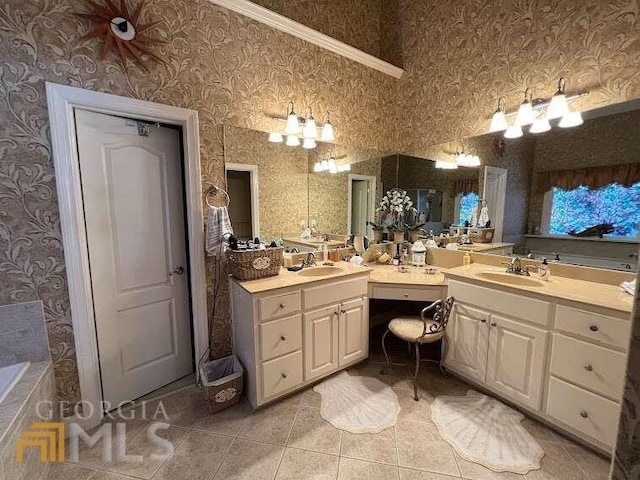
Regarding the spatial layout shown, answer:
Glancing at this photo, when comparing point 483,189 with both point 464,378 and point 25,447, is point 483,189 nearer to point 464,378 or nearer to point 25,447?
point 464,378

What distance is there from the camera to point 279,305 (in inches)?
75.9

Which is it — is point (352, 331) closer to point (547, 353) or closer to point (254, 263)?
point (254, 263)

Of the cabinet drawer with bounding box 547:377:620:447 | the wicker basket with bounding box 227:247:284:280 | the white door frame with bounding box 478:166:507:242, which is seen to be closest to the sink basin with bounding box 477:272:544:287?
the white door frame with bounding box 478:166:507:242

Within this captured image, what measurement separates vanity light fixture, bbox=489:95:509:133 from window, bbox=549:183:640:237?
2.10ft

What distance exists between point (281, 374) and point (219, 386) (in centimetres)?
42

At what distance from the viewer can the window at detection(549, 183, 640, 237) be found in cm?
183

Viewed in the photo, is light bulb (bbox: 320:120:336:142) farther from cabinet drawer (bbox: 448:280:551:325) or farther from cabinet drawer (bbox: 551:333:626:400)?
cabinet drawer (bbox: 551:333:626:400)

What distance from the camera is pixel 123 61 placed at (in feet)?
5.63

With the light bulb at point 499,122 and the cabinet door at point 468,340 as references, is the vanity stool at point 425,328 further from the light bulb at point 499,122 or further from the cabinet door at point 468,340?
the light bulb at point 499,122

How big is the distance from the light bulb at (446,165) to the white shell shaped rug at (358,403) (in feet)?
6.78

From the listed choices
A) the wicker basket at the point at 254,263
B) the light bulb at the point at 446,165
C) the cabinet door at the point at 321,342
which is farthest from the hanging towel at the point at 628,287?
the wicker basket at the point at 254,263

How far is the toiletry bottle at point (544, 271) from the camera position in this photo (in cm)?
207

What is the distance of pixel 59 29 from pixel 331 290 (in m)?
2.25

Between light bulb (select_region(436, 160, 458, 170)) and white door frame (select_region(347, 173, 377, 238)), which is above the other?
light bulb (select_region(436, 160, 458, 170))
